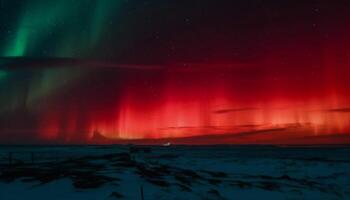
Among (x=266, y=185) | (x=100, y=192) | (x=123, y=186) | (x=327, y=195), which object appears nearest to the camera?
(x=100, y=192)

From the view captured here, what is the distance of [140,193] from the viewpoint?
22375 millimetres

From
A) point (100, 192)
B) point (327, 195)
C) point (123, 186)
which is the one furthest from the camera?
point (327, 195)

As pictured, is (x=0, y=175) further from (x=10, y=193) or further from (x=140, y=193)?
(x=140, y=193)

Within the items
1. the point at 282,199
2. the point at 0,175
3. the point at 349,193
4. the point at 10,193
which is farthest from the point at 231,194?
the point at 0,175

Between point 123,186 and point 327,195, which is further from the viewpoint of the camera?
point 327,195

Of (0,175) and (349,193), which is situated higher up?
(0,175)

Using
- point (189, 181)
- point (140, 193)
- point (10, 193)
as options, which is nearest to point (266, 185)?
point (189, 181)

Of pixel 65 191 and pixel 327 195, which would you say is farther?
pixel 327 195

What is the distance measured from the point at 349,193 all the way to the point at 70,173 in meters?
20.4

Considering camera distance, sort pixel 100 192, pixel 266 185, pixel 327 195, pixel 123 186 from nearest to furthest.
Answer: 1. pixel 100 192
2. pixel 123 186
3. pixel 327 195
4. pixel 266 185

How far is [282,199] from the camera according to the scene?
24672mm

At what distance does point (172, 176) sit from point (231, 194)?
6190mm

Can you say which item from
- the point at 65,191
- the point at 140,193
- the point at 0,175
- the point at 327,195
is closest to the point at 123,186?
the point at 140,193

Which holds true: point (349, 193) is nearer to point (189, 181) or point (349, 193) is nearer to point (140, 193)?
point (189, 181)
